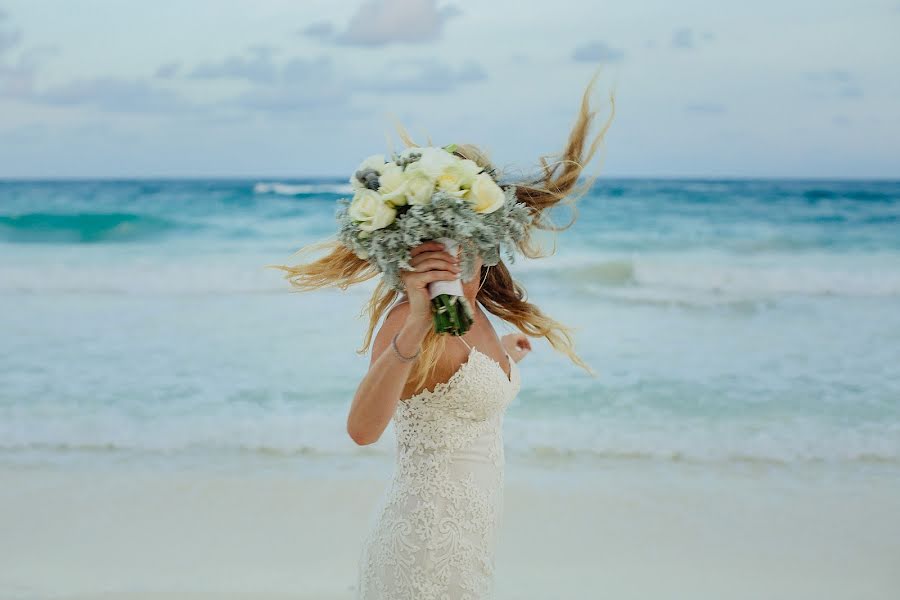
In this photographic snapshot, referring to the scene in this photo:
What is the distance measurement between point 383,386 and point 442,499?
58 centimetres

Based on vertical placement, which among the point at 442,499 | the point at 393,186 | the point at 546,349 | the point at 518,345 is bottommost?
the point at 442,499

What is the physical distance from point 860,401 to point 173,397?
612 centimetres

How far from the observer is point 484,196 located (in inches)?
104

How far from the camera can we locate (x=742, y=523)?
5957 millimetres

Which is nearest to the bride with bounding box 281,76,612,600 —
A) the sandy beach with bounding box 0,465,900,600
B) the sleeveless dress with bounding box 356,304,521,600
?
the sleeveless dress with bounding box 356,304,521,600

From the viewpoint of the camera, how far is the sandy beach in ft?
17.0

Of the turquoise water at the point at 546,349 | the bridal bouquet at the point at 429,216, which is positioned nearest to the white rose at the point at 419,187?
the bridal bouquet at the point at 429,216

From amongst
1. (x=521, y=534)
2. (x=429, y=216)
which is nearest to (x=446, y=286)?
(x=429, y=216)

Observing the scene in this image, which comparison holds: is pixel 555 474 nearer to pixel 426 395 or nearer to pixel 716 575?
pixel 716 575

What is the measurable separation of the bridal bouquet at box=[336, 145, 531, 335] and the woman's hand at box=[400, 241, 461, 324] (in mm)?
16

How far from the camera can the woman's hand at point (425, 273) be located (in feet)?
8.43

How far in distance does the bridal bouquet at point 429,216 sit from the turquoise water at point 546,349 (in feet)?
13.1

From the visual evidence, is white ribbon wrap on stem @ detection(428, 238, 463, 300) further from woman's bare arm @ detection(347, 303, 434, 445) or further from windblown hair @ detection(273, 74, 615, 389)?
windblown hair @ detection(273, 74, 615, 389)

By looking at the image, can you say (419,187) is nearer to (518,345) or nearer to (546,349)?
(518,345)
